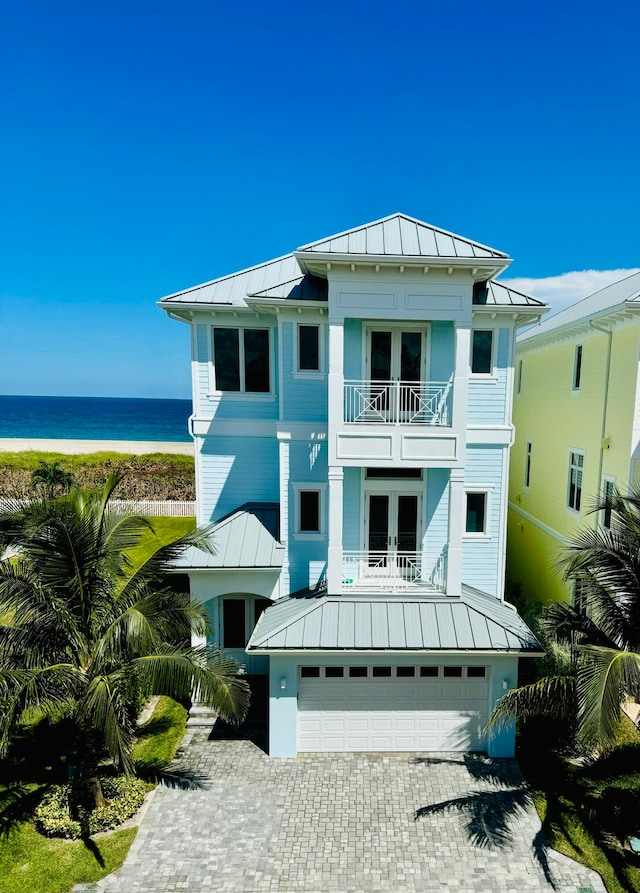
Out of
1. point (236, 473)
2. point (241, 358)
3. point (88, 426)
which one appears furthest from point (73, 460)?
point (88, 426)

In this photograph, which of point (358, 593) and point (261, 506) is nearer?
point (358, 593)

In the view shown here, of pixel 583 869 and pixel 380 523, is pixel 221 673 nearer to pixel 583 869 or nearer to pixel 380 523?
pixel 380 523

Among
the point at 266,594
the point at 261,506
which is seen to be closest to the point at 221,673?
the point at 266,594

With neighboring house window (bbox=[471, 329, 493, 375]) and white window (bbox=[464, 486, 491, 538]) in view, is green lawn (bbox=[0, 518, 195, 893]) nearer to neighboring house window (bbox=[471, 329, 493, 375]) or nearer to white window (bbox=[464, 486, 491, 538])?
white window (bbox=[464, 486, 491, 538])

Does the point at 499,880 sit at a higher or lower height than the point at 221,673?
lower

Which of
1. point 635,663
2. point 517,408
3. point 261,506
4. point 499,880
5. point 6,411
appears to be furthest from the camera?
point 6,411

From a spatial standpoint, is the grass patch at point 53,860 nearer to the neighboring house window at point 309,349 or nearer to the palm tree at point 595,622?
the palm tree at point 595,622

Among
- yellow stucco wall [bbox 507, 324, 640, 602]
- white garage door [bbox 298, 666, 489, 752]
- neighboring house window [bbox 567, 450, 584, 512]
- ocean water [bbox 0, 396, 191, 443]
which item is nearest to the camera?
white garage door [bbox 298, 666, 489, 752]

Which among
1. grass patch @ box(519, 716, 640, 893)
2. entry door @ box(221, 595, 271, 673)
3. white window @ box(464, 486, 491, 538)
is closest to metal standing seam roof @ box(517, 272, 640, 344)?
white window @ box(464, 486, 491, 538)
